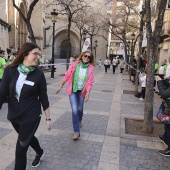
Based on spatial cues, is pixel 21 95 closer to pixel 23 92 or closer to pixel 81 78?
pixel 23 92

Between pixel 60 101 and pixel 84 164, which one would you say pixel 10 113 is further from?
pixel 60 101

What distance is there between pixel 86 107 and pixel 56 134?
2.62 metres

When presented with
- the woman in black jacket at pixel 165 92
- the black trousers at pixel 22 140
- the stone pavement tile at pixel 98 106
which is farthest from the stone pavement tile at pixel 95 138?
the stone pavement tile at pixel 98 106

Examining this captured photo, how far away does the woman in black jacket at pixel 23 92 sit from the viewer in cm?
275

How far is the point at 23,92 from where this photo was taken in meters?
2.75

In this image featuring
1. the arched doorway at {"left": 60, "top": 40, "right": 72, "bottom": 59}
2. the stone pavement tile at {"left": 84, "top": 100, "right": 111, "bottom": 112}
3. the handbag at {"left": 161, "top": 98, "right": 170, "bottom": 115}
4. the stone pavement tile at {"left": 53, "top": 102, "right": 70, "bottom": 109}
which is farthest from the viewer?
the arched doorway at {"left": 60, "top": 40, "right": 72, "bottom": 59}

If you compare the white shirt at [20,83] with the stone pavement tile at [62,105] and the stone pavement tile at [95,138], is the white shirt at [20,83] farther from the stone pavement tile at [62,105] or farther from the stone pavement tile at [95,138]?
the stone pavement tile at [62,105]

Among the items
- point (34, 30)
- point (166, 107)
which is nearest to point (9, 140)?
point (166, 107)

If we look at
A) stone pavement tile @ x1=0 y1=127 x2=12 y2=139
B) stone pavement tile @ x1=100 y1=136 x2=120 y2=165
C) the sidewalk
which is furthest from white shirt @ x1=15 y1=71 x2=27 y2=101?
stone pavement tile @ x1=0 y1=127 x2=12 y2=139

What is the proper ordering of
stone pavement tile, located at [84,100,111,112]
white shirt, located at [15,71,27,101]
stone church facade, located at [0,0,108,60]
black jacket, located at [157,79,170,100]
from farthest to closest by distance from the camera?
1. stone church facade, located at [0,0,108,60]
2. stone pavement tile, located at [84,100,111,112]
3. black jacket, located at [157,79,170,100]
4. white shirt, located at [15,71,27,101]

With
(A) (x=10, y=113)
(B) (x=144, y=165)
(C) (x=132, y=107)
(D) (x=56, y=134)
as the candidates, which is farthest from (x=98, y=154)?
(C) (x=132, y=107)

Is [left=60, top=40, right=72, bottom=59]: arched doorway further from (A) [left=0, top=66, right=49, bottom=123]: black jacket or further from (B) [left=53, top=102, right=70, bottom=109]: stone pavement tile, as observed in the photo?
(A) [left=0, top=66, right=49, bottom=123]: black jacket

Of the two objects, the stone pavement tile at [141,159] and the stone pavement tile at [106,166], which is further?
the stone pavement tile at [141,159]

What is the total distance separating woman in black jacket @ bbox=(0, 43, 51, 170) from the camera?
275 cm
